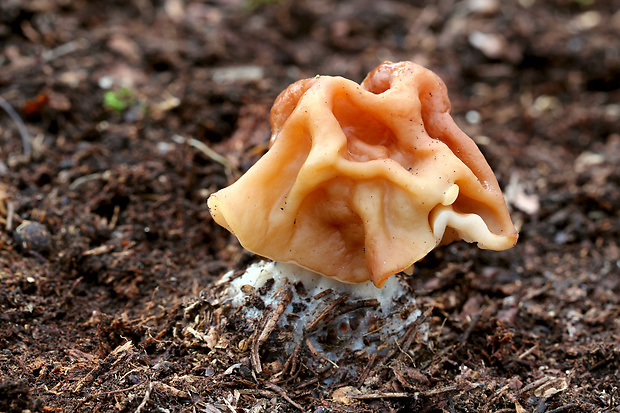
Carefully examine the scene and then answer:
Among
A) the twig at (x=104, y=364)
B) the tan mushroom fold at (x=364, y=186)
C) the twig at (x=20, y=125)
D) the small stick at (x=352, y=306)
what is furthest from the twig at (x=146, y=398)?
the twig at (x=20, y=125)

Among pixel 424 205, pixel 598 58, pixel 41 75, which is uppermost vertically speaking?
pixel 424 205

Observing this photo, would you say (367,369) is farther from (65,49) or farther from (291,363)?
(65,49)

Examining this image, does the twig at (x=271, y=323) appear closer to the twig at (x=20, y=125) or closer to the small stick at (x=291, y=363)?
the small stick at (x=291, y=363)

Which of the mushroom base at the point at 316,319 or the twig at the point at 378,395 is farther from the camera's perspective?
the mushroom base at the point at 316,319

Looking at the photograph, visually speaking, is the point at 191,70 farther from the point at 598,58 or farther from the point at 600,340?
the point at 598,58

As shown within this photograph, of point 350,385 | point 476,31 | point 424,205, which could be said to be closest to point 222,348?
point 350,385

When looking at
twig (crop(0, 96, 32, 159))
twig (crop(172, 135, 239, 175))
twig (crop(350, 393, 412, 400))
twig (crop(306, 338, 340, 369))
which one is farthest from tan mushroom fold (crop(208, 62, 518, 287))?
twig (crop(0, 96, 32, 159))
